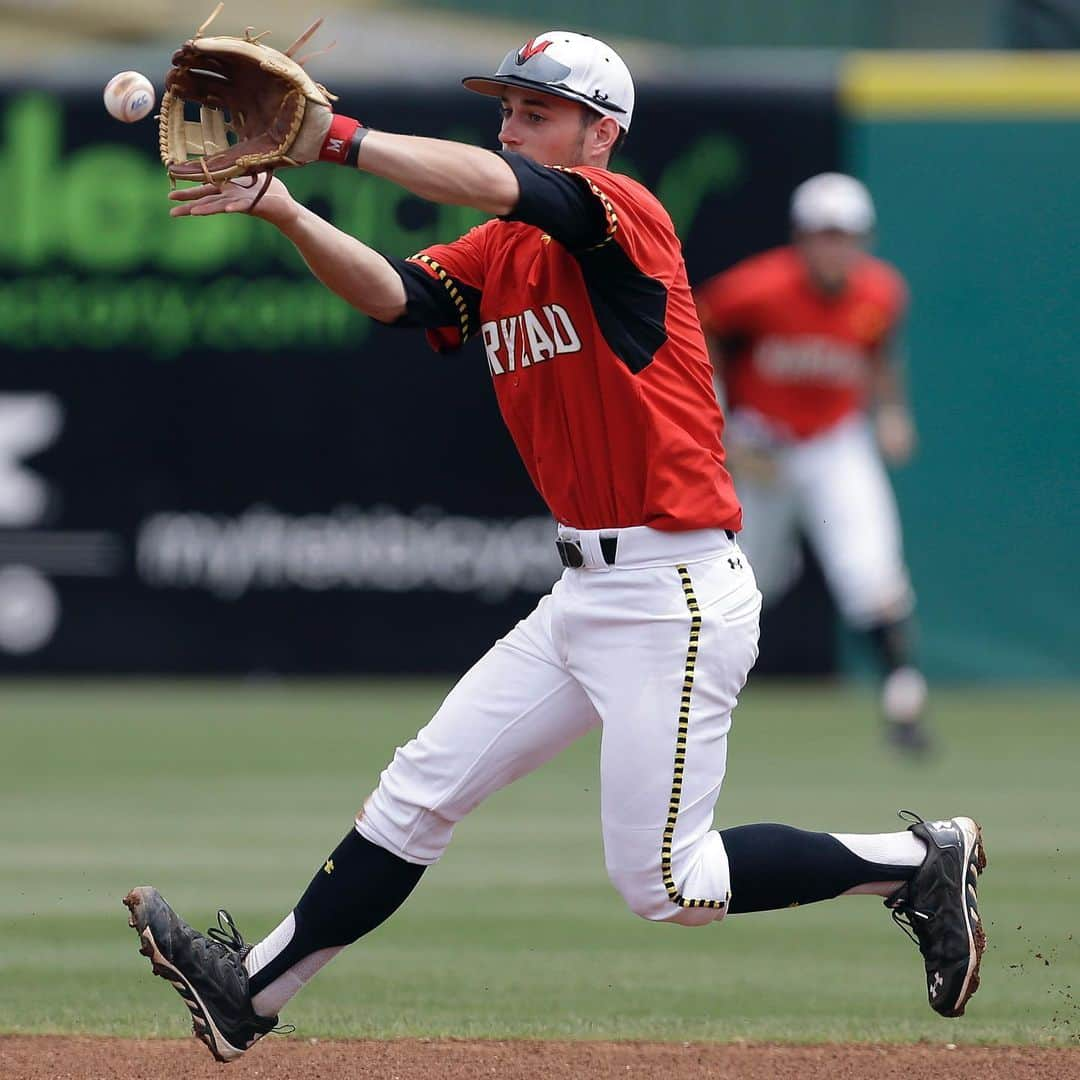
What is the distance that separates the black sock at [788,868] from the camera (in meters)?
4.88

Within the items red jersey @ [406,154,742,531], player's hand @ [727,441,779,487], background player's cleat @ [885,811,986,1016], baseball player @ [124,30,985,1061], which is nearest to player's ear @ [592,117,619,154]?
baseball player @ [124,30,985,1061]

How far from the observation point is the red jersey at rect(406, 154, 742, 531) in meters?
4.59

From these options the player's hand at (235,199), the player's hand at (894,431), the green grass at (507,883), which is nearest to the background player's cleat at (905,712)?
the green grass at (507,883)

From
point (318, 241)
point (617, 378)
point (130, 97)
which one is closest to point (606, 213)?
point (617, 378)

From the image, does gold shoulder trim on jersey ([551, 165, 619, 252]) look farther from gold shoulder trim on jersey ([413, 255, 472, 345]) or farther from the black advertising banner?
the black advertising banner

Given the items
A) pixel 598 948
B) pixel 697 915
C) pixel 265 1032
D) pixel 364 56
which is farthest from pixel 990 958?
pixel 364 56

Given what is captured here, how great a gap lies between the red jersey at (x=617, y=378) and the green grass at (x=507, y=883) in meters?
1.41

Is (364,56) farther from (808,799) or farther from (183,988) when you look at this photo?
(183,988)

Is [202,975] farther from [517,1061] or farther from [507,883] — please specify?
[507,883]

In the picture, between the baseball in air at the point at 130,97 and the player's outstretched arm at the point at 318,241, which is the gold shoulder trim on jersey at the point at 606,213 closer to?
the player's outstretched arm at the point at 318,241

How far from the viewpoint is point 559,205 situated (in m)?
4.23

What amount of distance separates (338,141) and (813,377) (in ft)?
25.0

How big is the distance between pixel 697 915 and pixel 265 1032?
38.7 inches

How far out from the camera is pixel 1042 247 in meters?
13.0
